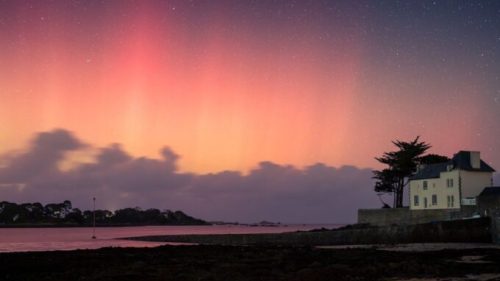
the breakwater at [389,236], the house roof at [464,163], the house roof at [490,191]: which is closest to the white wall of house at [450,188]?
the house roof at [464,163]

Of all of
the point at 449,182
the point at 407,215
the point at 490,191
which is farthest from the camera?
the point at 407,215

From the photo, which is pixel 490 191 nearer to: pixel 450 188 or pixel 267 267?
pixel 450 188

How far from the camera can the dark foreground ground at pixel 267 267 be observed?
2656 centimetres

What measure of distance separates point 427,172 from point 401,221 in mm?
6601

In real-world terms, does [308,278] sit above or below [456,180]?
below

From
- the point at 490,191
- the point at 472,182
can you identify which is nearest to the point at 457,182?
the point at 472,182

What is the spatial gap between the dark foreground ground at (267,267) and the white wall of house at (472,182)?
78.3 feet

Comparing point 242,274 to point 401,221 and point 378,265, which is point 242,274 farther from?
point 401,221

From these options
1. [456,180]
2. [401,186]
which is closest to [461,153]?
[456,180]

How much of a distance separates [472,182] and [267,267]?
35452 mm

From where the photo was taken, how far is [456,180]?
58406mm

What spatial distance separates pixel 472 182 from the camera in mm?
58406

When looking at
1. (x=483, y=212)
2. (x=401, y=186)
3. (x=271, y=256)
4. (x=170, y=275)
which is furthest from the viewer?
(x=401, y=186)

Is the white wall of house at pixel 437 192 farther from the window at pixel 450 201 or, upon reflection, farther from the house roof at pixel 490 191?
the house roof at pixel 490 191
